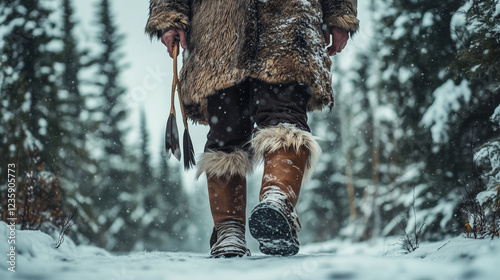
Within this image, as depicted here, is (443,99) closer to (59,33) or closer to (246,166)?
(246,166)

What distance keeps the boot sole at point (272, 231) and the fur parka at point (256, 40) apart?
0.79m

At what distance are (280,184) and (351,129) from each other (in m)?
16.4

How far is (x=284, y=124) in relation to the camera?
7.25 ft

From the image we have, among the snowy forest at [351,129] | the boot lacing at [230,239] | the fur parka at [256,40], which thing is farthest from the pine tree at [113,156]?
the boot lacing at [230,239]

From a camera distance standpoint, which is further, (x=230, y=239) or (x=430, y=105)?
(x=430, y=105)

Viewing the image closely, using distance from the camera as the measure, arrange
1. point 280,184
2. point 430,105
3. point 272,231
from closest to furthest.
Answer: point 272,231 → point 280,184 → point 430,105

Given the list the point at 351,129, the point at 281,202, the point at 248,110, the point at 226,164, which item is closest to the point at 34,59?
the point at 248,110

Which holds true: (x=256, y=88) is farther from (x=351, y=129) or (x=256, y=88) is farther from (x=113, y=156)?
(x=351, y=129)

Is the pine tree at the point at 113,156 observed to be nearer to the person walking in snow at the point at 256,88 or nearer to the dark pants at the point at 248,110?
the person walking in snow at the point at 256,88

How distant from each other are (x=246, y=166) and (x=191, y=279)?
1352 millimetres

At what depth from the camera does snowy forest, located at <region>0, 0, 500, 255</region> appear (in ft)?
12.5

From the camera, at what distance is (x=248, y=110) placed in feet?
8.63

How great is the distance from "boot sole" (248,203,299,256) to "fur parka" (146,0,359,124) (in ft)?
2.60

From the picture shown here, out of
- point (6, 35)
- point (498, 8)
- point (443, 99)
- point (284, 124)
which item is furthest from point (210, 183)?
point (6, 35)
